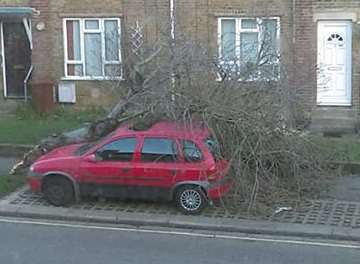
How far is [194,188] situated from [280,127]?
2.16m

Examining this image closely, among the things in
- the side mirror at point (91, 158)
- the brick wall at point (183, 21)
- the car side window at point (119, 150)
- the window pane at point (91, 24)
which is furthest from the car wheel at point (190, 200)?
the window pane at point (91, 24)

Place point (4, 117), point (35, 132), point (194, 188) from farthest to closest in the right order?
point (4, 117) < point (35, 132) < point (194, 188)

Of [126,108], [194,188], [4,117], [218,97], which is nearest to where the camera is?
[194,188]

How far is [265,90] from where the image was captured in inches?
558

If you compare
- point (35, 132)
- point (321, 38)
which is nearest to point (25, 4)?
point (35, 132)

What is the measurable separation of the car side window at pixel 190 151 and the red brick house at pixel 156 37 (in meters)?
6.69

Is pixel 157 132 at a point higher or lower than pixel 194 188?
higher

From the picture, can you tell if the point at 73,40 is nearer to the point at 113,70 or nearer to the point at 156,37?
the point at 156,37

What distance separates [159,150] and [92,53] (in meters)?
10.3

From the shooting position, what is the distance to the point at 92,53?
75.4 feet

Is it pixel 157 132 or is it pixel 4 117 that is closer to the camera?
pixel 157 132

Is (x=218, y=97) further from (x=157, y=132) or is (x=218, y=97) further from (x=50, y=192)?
(x=50, y=192)

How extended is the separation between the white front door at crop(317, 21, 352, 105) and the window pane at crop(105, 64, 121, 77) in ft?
18.1

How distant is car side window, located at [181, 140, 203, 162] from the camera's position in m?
13.1
